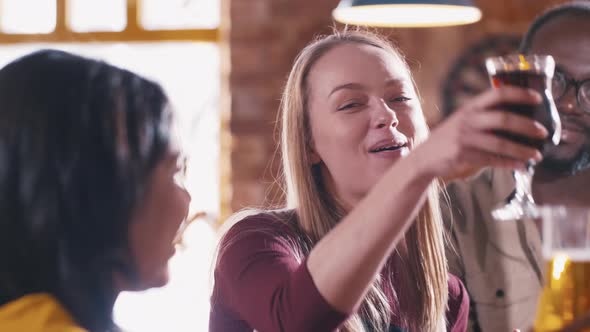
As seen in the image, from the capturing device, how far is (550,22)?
2416 mm

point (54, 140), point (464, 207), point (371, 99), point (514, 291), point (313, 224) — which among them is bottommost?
point (514, 291)

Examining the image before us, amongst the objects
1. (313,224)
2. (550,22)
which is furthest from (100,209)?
(550,22)

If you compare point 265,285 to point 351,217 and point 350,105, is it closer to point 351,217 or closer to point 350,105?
point 351,217

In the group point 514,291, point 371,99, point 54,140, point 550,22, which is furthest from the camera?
point 550,22

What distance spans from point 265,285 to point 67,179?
1.33ft

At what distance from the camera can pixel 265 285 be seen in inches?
49.4

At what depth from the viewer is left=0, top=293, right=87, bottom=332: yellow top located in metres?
0.90

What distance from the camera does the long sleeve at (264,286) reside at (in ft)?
3.80

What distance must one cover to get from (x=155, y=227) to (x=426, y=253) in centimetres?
79

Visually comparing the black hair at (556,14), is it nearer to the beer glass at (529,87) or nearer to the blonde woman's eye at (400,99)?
the blonde woman's eye at (400,99)

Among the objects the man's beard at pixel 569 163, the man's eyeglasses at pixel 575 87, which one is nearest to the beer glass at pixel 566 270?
the man's eyeglasses at pixel 575 87

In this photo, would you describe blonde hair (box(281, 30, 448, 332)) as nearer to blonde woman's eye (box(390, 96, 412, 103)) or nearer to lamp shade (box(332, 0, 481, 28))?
blonde woman's eye (box(390, 96, 412, 103))

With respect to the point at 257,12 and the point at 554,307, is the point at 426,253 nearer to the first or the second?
the point at 554,307

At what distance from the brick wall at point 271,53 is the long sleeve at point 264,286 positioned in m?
3.19
